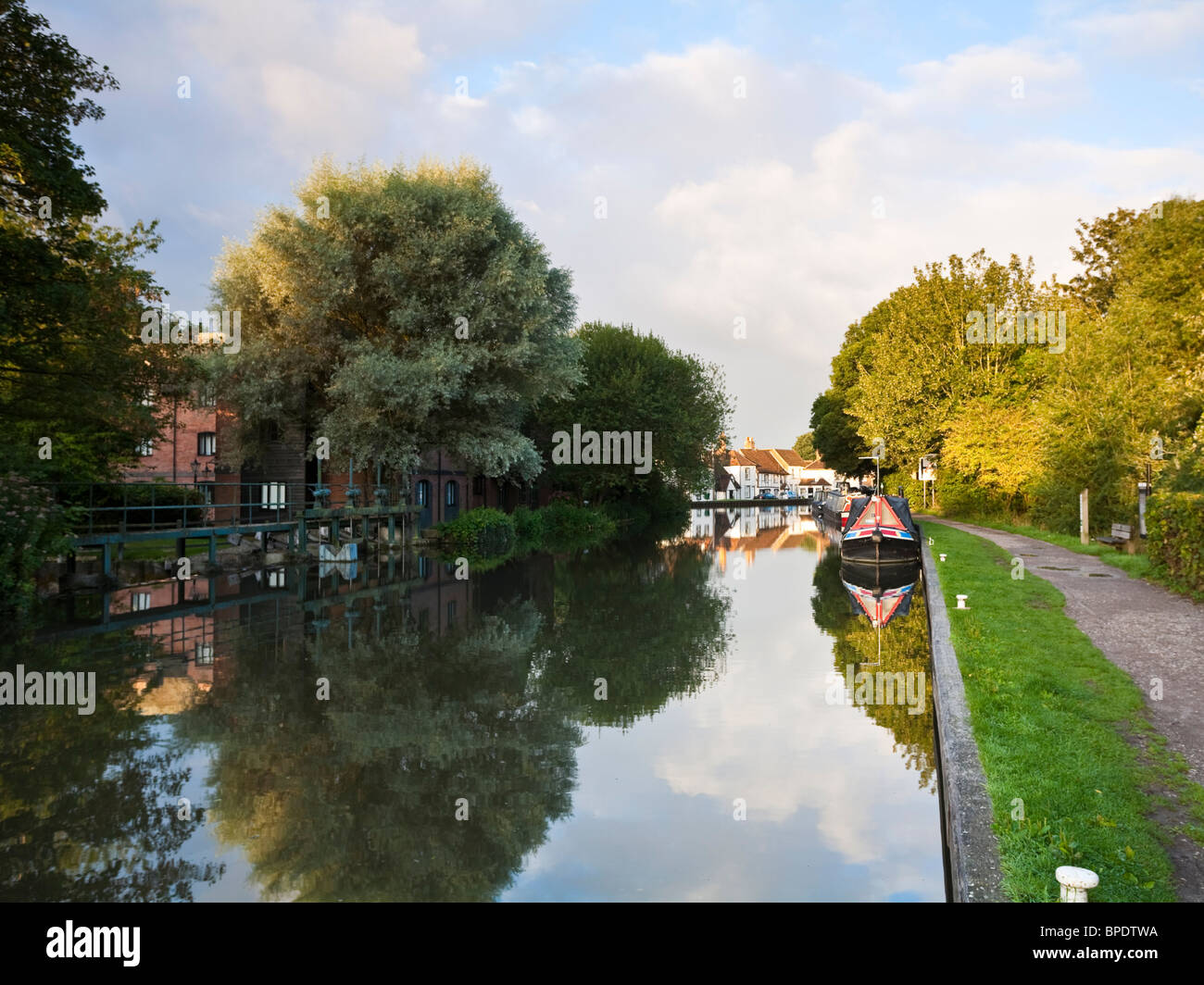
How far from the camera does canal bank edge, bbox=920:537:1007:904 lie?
174 inches

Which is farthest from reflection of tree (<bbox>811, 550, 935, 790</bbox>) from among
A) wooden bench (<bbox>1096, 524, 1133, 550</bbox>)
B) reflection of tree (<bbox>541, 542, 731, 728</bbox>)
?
wooden bench (<bbox>1096, 524, 1133, 550</bbox>)

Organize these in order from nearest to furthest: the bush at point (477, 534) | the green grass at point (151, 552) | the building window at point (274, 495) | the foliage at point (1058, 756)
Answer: the foliage at point (1058, 756)
the green grass at point (151, 552)
the bush at point (477, 534)
the building window at point (274, 495)

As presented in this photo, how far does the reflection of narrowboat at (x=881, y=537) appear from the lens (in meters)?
23.6

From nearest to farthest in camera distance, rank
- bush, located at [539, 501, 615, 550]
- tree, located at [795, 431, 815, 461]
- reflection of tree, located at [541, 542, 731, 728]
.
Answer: reflection of tree, located at [541, 542, 731, 728] → bush, located at [539, 501, 615, 550] → tree, located at [795, 431, 815, 461]

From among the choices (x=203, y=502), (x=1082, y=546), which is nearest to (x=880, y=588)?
(x=1082, y=546)

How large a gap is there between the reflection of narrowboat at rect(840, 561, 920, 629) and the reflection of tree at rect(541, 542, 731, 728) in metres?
2.72

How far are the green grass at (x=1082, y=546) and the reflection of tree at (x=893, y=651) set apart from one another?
441cm

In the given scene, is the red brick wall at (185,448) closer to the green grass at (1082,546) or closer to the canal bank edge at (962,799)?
the green grass at (1082,546)

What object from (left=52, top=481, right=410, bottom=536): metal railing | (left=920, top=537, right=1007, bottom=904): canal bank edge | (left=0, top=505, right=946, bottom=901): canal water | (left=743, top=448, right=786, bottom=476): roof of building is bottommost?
(left=0, top=505, right=946, bottom=901): canal water

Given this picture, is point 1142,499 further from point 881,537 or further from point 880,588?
point 880,588

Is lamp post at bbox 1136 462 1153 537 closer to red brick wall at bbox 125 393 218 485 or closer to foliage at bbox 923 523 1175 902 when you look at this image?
foliage at bbox 923 523 1175 902

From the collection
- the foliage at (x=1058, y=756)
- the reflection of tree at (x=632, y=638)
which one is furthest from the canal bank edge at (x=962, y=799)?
the reflection of tree at (x=632, y=638)
